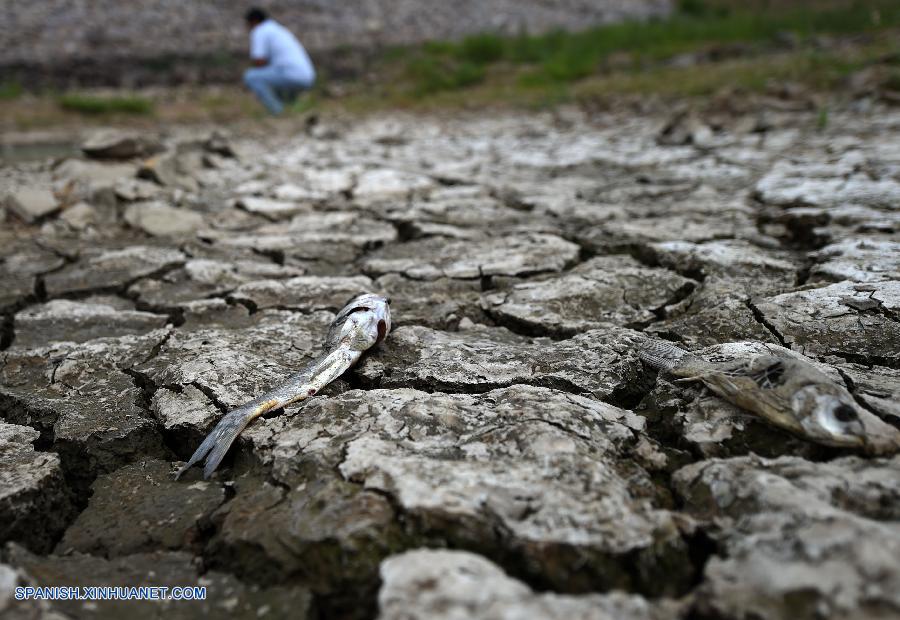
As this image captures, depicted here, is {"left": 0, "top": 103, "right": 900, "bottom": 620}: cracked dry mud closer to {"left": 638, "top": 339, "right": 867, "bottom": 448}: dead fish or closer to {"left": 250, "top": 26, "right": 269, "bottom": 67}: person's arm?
{"left": 638, "top": 339, "right": 867, "bottom": 448}: dead fish

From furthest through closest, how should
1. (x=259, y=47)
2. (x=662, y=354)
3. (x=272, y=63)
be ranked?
(x=272, y=63) → (x=259, y=47) → (x=662, y=354)

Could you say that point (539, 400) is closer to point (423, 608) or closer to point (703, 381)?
point (703, 381)

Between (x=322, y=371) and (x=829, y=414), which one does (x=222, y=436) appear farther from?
(x=829, y=414)

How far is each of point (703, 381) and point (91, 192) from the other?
2974mm

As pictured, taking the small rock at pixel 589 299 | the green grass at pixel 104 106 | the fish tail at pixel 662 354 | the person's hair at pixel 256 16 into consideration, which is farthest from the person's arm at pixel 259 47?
the fish tail at pixel 662 354

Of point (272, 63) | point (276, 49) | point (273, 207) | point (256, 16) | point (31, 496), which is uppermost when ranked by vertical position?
point (256, 16)

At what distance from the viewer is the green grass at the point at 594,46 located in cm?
780

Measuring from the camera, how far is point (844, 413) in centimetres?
98

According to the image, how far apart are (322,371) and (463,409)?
35cm

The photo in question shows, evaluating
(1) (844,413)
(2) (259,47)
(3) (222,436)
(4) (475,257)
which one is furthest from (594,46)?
(3) (222,436)

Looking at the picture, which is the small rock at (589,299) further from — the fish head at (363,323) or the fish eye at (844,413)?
the fish eye at (844,413)

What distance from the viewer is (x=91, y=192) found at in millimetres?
2980

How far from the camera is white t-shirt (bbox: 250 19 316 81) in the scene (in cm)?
650

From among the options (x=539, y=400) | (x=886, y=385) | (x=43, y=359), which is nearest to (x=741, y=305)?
(x=886, y=385)
